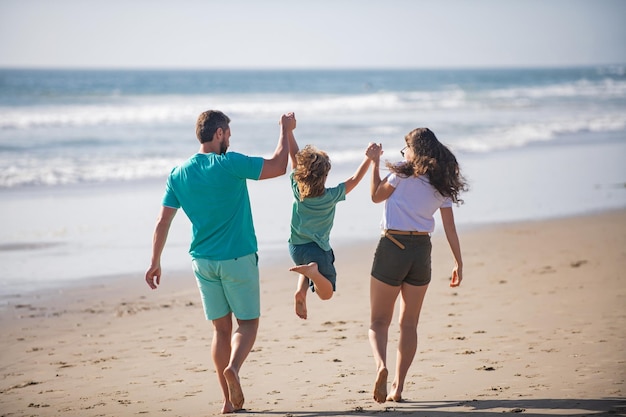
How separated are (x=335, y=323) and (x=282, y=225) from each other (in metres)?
4.34

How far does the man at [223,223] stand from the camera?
4.62 meters

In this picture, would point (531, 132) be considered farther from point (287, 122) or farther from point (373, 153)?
point (287, 122)

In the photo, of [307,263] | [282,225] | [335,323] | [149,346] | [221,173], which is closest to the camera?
[221,173]

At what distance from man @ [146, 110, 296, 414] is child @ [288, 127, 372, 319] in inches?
12.3

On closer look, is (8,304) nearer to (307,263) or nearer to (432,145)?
(307,263)

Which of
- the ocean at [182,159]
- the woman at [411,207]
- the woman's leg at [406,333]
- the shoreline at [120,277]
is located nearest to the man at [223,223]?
the woman at [411,207]

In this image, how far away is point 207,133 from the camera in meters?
4.68

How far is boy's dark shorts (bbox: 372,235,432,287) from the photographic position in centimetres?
480

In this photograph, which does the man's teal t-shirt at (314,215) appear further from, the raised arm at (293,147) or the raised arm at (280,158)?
the raised arm at (280,158)

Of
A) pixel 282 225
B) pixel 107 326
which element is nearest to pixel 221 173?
pixel 107 326

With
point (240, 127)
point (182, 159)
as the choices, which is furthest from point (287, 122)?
point (240, 127)

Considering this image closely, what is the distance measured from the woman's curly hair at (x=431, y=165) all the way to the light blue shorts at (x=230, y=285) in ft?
3.54

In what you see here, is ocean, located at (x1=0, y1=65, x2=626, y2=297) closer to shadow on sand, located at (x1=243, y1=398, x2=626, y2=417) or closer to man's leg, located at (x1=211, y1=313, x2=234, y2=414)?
man's leg, located at (x1=211, y1=313, x2=234, y2=414)

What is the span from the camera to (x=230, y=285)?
469 centimetres
